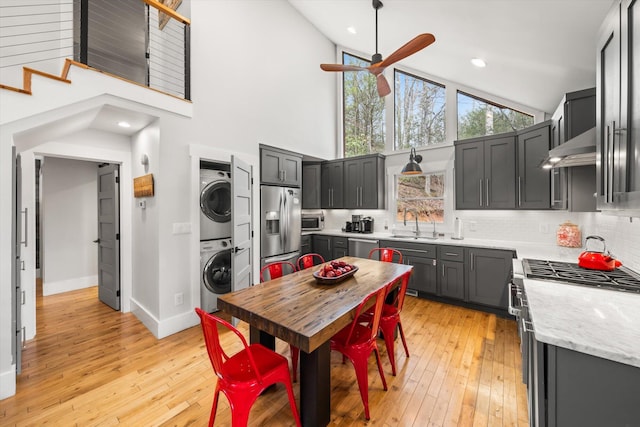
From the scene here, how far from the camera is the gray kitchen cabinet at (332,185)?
→ 5230 mm

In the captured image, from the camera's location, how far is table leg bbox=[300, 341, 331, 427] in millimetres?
1594

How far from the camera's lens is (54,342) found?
2.85 meters

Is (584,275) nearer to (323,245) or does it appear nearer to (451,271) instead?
(451,271)

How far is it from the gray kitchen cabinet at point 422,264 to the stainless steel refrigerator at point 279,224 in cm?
181

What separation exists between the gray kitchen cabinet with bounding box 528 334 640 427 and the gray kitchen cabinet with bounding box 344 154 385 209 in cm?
383

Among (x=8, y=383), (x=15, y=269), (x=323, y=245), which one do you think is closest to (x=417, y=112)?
(x=323, y=245)

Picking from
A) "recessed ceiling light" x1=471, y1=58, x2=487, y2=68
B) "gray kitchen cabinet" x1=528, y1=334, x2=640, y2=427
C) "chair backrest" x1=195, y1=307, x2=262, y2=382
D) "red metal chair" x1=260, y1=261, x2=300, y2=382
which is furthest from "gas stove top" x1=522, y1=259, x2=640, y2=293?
"recessed ceiling light" x1=471, y1=58, x2=487, y2=68

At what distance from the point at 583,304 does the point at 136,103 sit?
393 cm

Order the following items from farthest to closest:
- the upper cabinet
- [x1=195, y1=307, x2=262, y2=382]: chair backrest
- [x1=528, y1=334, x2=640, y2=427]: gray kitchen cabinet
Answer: [x1=195, y1=307, x2=262, y2=382]: chair backrest → the upper cabinet → [x1=528, y1=334, x2=640, y2=427]: gray kitchen cabinet

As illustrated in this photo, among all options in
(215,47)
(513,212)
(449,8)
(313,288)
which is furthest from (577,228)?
(215,47)

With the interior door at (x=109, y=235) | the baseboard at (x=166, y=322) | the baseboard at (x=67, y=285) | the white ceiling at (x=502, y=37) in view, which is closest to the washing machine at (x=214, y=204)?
the baseboard at (x=166, y=322)

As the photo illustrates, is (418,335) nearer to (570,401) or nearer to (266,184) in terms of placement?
(570,401)

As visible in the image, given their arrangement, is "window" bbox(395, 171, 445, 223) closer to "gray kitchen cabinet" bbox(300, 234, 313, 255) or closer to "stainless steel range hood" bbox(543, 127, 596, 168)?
"gray kitchen cabinet" bbox(300, 234, 313, 255)

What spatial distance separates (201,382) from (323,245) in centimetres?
314
